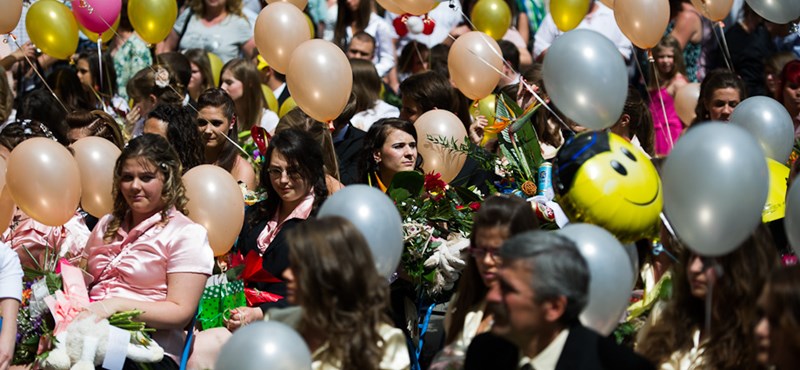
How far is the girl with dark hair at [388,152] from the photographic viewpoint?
672 cm

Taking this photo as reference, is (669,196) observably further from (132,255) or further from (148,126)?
(148,126)

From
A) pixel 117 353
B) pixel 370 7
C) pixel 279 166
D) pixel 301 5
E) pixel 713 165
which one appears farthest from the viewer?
pixel 370 7

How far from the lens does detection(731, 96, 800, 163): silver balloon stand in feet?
19.5

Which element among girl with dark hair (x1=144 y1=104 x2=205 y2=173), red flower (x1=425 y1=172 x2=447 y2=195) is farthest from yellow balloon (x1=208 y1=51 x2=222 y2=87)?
red flower (x1=425 y1=172 x2=447 y2=195)

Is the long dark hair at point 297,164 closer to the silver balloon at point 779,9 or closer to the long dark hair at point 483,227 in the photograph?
the long dark hair at point 483,227

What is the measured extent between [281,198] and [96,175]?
3.10ft

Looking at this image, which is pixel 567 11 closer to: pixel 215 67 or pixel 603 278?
pixel 215 67

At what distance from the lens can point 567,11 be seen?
27.4 ft

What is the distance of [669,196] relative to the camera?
4230mm

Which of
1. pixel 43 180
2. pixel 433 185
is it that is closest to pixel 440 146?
pixel 433 185

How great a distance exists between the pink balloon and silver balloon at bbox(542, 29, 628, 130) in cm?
393

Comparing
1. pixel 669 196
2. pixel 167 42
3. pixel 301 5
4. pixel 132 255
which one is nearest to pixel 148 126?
pixel 301 5

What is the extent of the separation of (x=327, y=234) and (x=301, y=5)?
435 centimetres

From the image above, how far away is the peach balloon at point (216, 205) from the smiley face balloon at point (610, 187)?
75.9 inches
